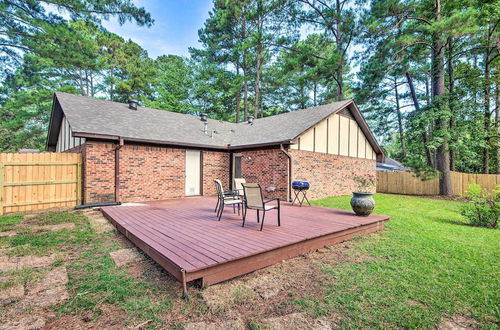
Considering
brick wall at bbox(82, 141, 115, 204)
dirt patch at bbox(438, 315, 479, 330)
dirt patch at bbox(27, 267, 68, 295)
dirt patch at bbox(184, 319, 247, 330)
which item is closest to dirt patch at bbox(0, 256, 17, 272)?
dirt patch at bbox(27, 267, 68, 295)

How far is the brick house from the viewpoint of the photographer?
8211 mm

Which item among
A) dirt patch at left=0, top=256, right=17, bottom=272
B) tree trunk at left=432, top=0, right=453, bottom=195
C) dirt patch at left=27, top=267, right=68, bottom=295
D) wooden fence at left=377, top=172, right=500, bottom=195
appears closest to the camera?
dirt patch at left=27, top=267, right=68, bottom=295

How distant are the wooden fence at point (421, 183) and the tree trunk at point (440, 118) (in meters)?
0.49

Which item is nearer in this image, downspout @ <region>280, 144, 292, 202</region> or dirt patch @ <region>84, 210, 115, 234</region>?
dirt patch @ <region>84, 210, 115, 234</region>

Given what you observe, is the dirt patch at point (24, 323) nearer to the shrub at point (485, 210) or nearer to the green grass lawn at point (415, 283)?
the green grass lawn at point (415, 283)

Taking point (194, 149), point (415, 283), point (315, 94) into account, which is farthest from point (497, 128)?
point (194, 149)

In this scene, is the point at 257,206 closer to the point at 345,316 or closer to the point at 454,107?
the point at 345,316

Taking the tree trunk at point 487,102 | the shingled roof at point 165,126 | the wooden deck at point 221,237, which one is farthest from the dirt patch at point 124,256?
the tree trunk at point 487,102

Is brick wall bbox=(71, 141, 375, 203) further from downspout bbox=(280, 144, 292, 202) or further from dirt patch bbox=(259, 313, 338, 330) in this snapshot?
dirt patch bbox=(259, 313, 338, 330)

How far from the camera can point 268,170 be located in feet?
32.9

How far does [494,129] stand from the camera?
12.7 metres

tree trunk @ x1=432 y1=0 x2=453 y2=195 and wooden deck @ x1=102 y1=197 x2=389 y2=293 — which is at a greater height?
tree trunk @ x1=432 y1=0 x2=453 y2=195

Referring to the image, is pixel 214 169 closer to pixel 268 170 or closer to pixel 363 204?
pixel 268 170

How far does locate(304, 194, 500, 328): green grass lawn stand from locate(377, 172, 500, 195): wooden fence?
31.7 feet
